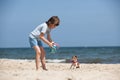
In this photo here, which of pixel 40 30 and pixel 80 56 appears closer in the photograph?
pixel 40 30

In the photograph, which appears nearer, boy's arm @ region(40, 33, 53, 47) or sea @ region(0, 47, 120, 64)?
boy's arm @ region(40, 33, 53, 47)

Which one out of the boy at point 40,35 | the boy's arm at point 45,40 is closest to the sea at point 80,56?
the boy at point 40,35

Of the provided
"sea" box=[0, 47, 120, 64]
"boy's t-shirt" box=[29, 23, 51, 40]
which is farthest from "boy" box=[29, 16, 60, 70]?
"sea" box=[0, 47, 120, 64]

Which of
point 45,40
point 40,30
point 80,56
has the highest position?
point 40,30

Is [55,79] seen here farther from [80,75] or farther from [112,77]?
[112,77]

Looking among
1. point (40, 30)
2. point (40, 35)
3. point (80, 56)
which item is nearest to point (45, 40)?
point (40, 35)

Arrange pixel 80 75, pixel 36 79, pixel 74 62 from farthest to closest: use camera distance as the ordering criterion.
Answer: pixel 74 62
pixel 80 75
pixel 36 79

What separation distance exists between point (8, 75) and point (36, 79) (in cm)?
57

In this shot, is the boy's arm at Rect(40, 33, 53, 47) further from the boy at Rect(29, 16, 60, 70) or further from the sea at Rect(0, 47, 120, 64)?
the sea at Rect(0, 47, 120, 64)

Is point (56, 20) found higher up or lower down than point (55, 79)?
A: higher up

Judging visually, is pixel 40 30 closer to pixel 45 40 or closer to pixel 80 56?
pixel 45 40

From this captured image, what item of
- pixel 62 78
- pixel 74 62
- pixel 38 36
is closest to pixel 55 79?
pixel 62 78

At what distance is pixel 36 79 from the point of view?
5.78 m

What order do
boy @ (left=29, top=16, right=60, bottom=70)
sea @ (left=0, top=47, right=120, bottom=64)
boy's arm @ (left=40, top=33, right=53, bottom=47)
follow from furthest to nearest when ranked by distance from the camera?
sea @ (left=0, top=47, right=120, bottom=64), boy @ (left=29, top=16, right=60, bottom=70), boy's arm @ (left=40, top=33, right=53, bottom=47)
